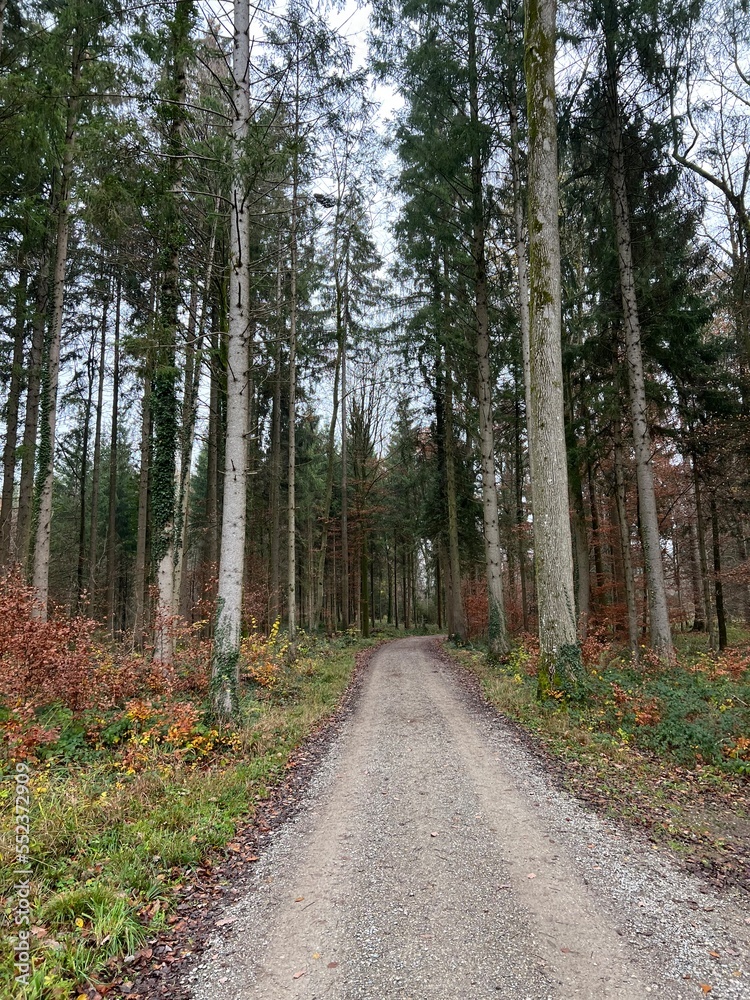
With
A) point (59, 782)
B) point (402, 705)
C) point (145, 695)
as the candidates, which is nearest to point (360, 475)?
point (402, 705)

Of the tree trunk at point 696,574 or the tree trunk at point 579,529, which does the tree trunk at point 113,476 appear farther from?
the tree trunk at point 696,574

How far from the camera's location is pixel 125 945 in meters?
2.73

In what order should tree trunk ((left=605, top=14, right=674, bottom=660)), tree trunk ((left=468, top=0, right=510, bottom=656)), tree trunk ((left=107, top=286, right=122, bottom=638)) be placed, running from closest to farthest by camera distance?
tree trunk ((left=605, top=14, right=674, bottom=660)), tree trunk ((left=468, top=0, right=510, bottom=656)), tree trunk ((left=107, top=286, right=122, bottom=638))

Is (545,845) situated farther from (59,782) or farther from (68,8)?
(68,8)

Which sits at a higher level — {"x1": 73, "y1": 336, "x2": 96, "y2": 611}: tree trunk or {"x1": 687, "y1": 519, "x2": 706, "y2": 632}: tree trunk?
{"x1": 73, "y1": 336, "x2": 96, "y2": 611}: tree trunk

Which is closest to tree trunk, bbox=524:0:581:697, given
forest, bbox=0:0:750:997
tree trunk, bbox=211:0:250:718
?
forest, bbox=0:0:750:997

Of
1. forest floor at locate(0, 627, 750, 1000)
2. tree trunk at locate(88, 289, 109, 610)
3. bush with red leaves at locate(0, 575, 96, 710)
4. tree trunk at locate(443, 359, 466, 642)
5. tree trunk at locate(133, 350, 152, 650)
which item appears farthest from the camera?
tree trunk at locate(88, 289, 109, 610)

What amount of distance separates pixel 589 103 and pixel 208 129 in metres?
9.04

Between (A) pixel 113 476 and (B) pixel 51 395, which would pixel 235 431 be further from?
(A) pixel 113 476

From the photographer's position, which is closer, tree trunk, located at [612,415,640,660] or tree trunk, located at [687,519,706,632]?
tree trunk, located at [612,415,640,660]

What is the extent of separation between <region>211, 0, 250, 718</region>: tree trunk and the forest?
0.04 meters

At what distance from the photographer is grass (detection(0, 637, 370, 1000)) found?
2.69m

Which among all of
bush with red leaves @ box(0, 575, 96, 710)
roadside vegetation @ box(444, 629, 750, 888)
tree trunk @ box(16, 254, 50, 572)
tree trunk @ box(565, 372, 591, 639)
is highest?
tree trunk @ box(16, 254, 50, 572)

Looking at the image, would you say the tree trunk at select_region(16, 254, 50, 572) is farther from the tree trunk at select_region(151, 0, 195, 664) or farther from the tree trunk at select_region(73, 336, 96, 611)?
the tree trunk at select_region(151, 0, 195, 664)
